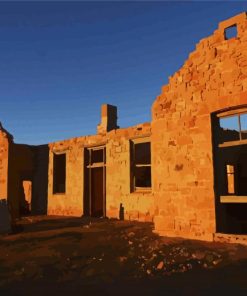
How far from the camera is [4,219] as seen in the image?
947cm

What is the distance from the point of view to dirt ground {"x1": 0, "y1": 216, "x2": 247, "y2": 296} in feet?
13.6

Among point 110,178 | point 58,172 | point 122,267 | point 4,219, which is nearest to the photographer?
point 122,267

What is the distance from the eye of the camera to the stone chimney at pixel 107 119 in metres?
17.6

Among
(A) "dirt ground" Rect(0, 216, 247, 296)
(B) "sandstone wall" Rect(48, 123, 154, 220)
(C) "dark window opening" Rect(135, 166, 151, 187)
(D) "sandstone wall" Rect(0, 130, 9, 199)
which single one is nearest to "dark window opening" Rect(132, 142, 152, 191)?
(C) "dark window opening" Rect(135, 166, 151, 187)

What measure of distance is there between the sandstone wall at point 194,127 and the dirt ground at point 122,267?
0.64 m

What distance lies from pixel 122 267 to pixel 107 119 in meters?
12.9

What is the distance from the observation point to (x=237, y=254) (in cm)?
570

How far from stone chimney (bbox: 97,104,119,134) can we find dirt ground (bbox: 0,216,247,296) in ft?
33.4

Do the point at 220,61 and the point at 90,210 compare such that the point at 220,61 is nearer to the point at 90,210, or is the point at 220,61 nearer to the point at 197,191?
the point at 197,191

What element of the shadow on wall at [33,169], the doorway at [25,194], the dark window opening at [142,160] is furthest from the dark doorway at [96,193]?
the doorway at [25,194]

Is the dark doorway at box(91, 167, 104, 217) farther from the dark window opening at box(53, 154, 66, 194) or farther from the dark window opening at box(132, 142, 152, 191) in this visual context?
the dark window opening at box(53, 154, 66, 194)

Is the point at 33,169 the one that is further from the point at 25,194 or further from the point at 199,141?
the point at 199,141

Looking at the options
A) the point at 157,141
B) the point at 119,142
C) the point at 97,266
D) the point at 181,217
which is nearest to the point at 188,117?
the point at 157,141

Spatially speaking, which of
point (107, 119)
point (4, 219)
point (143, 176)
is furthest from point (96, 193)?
point (4, 219)
